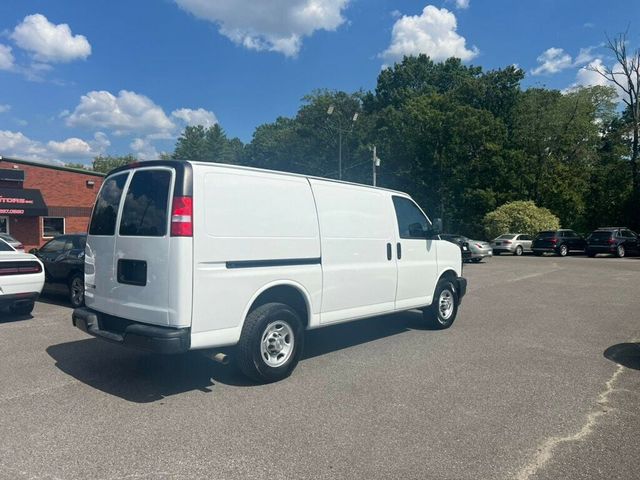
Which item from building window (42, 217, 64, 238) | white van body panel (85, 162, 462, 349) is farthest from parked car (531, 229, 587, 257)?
building window (42, 217, 64, 238)

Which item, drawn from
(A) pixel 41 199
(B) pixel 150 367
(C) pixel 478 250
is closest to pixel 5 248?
(B) pixel 150 367

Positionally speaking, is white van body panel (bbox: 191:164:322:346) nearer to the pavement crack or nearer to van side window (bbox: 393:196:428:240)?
van side window (bbox: 393:196:428:240)

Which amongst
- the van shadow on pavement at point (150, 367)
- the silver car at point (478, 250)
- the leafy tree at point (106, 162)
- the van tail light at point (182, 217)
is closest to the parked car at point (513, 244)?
the silver car at point (478, 250)

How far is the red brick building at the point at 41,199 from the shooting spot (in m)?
26.0

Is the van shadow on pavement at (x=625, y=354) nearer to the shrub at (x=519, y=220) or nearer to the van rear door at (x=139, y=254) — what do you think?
the van rear door at (x=139, y=254)

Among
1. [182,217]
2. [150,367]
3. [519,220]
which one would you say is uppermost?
[519,220]

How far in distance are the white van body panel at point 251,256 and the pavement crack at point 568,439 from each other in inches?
106

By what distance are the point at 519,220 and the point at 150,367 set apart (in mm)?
33445

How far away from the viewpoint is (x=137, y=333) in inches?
173

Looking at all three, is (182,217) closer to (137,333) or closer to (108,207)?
(137,333)

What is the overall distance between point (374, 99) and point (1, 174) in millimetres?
47670

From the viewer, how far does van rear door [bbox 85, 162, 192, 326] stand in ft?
14.3

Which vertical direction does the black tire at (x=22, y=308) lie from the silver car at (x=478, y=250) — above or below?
below

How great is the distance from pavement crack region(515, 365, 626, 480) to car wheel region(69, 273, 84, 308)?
883 cm
